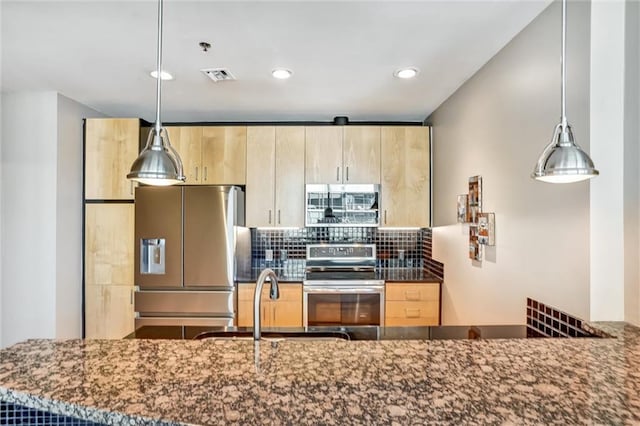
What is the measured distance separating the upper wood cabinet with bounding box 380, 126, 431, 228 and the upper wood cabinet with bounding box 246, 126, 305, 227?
2.70 feet

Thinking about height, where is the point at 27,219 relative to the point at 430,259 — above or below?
above

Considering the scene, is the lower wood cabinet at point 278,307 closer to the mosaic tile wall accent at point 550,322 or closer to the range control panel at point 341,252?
the range control panel at point 341,252

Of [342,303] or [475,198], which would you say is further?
[342,303]

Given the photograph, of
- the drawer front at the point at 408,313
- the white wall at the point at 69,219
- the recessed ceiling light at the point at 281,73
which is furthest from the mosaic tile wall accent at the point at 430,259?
the white wall at the point at 69,219

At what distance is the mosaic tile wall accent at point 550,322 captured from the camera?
1567mm

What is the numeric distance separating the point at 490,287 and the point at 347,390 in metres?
1.74

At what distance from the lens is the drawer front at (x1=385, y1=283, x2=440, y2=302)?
3445 mm

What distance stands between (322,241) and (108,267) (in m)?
2.05

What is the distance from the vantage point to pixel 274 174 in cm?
371

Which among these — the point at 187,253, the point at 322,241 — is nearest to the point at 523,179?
the point at 322,241

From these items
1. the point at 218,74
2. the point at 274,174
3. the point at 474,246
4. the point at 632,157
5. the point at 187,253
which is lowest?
the point at 187,253

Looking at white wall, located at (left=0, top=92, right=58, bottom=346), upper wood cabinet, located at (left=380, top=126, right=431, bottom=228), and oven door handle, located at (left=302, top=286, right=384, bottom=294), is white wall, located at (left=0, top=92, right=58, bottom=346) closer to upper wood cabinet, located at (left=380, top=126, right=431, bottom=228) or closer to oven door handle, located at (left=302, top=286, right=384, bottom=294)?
oven door handle, located at (left=302, top=286, right=384, bottom=294)

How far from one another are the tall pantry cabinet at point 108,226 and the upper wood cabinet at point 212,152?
17.5 inches

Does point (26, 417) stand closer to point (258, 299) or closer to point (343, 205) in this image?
point (258, 299)
